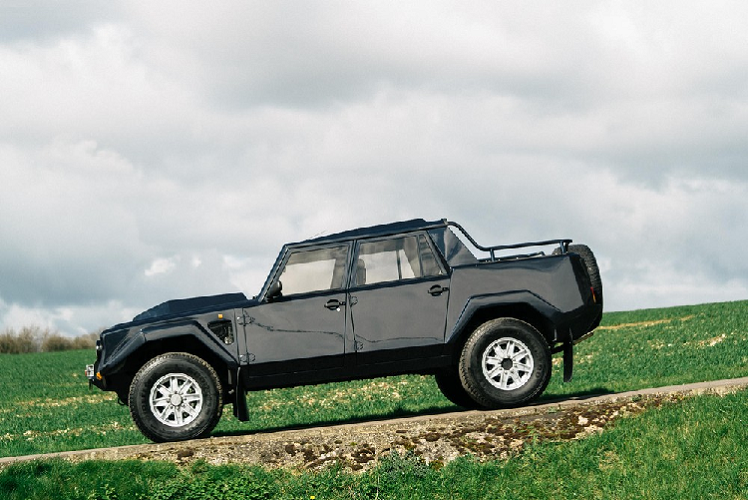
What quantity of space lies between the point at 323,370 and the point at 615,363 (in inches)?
682

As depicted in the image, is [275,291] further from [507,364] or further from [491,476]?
[491,476]

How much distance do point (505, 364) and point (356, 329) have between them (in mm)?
1872

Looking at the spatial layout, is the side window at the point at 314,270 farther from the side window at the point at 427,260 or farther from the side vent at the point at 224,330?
Answer: the side window at the point at 427,260

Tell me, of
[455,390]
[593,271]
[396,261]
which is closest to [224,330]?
[396,261]

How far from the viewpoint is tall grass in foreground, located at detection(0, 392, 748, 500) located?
31.4 ft

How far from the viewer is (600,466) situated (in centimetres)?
1004

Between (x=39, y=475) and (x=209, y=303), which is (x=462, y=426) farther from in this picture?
(x=39, y=475)

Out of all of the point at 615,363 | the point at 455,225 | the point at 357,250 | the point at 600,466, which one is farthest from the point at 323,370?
the point at 615,363

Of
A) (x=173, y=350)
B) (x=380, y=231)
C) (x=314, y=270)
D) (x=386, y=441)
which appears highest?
(x=380, y=231)

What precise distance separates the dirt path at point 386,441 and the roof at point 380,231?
2204 mm

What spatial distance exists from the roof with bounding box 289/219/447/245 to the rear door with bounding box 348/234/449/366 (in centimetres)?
9

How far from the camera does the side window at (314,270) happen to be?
1074cm

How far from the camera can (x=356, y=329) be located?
420 inches

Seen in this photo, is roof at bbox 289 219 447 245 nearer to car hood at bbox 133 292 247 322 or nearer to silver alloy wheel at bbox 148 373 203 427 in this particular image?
car hood at bbox 133 292 247 322
